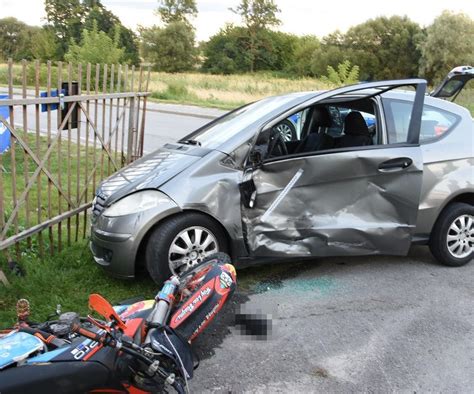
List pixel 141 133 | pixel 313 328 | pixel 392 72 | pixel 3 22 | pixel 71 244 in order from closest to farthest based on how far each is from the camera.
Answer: pixel 313 328 → pixel 71 244 → pixel 141 133 → pixel 392 72 → pixel 3 22

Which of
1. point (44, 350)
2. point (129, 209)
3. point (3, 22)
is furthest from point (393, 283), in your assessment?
point (3, 22)

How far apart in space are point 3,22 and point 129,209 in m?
81.7

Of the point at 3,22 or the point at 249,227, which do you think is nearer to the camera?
the point at 249,227

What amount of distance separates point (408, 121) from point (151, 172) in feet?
7.61

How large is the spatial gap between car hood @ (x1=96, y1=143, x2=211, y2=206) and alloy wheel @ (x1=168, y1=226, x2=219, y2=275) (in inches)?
17.4

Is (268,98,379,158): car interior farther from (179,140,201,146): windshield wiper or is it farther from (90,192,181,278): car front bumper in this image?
(90,192,181,278): car front bumper

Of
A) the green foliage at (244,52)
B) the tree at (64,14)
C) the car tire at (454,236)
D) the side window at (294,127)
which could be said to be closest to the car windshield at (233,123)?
the side window at (294,127)

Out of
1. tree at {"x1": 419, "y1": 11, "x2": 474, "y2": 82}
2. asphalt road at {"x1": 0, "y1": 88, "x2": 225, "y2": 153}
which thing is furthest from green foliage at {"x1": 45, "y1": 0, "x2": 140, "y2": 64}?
asphalt road at {"x1": 0, "y1": 88, "x2": 225, "y2": 153}

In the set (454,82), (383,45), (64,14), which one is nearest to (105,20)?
(64,14)

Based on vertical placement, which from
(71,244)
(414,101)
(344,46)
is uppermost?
(344,46)

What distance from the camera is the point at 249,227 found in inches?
160

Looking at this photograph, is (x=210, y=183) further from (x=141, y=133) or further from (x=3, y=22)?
(x=3, y=22)

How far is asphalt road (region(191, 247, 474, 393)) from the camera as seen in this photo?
9.91 feet

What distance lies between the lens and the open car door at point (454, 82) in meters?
5.38
